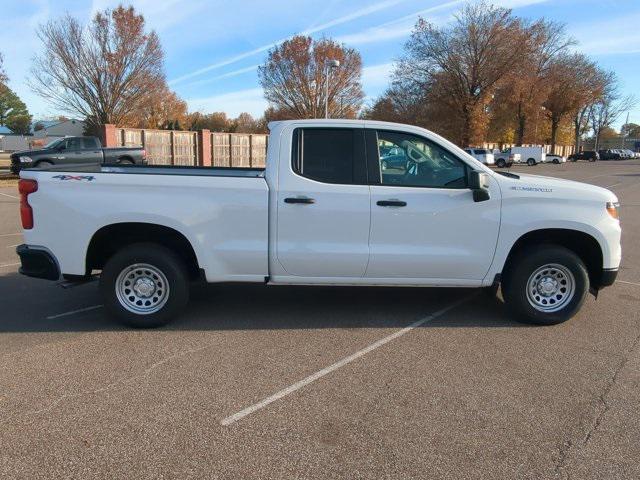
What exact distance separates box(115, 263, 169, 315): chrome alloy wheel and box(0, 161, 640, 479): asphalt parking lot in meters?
0.26

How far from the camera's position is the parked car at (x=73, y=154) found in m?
20.7

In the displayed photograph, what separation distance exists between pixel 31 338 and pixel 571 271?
16.8 ft

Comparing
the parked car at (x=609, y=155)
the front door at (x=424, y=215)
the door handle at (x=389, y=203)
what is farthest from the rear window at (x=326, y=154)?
the parked car at (x=609, y=155)

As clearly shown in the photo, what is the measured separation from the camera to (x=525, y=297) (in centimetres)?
519

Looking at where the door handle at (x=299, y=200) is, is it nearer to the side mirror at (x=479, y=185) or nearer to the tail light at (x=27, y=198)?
the side mirror at (x=479, y=185)

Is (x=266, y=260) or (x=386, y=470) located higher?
(x=266, y=260)

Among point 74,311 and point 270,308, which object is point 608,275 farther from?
point 74,311

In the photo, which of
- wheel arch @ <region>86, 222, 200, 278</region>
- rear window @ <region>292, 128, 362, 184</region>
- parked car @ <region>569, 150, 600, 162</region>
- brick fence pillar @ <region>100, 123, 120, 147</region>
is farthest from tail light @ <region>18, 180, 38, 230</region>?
parked car @ <region>569, 150, 600, 162</region>

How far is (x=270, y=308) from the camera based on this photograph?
577cm

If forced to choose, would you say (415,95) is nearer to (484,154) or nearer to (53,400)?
(484,154)

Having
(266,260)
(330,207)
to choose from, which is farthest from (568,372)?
(266,260)

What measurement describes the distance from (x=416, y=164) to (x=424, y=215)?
1.67 ft

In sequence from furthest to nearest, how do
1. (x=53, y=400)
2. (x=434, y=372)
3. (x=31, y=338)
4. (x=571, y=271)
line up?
(x=571, y=271) → (x=31, y=338) → (x=434, y=372) → (x=53, y=400)

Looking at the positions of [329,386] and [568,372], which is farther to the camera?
[568,372]
